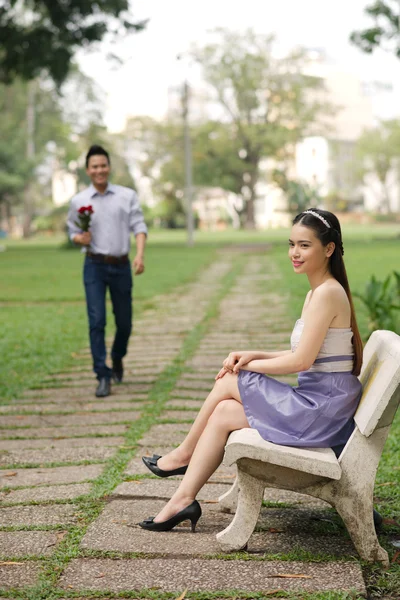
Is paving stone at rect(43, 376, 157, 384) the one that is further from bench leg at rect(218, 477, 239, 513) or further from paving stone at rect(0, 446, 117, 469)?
bench leg at rect(218, 477, 239, 513)

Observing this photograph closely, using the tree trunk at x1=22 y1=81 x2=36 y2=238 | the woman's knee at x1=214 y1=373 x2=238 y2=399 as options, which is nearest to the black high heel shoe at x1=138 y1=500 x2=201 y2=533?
the woman's knee at x1=214 y1=373 x2=238 y2=399

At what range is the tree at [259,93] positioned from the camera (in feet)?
203

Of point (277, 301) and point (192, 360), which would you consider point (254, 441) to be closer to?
point (192, 360)

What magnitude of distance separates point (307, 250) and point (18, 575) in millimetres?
1661

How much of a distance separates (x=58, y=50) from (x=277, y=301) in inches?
391

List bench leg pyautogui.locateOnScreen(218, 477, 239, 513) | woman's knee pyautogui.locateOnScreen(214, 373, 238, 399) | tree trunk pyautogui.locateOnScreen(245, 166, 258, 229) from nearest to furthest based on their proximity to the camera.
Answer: woman's knee pyautogui.locateOnScreen(214, 373, 238, 399)
bench leg pyautogui.locateOnScreen(218, 477, 239, 513)
tree trunk pyautogui.locateOnScreen(245, 166, 258, 229)

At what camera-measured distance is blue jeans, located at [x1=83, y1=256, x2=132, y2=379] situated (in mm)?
7168

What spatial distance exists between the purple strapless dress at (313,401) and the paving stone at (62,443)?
182 centimetres

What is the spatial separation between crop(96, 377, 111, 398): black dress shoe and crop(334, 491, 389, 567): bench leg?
12.0ft

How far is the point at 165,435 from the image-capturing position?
5.63 meters

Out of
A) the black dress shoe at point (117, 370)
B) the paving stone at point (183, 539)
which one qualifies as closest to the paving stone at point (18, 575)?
the paving stone at point (183, 539)

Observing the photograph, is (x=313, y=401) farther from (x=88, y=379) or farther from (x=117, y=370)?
(x=88, y=379)

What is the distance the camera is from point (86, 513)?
411cm

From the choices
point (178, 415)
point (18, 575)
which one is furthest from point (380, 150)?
point (18, 575)
